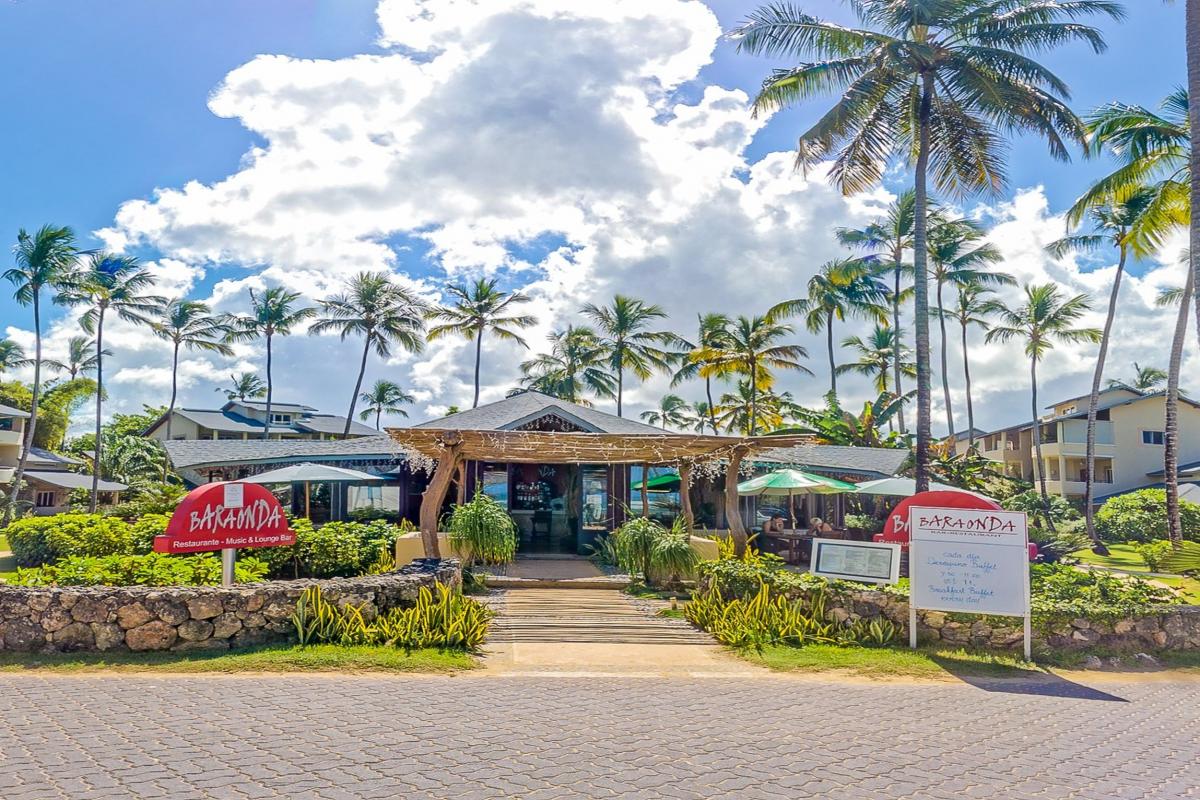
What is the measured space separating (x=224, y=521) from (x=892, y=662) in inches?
308

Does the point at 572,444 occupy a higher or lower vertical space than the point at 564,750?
higher

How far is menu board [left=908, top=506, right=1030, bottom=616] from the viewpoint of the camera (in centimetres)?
915

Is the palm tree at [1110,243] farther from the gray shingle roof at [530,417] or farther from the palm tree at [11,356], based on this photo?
the palm tree at [11,356]

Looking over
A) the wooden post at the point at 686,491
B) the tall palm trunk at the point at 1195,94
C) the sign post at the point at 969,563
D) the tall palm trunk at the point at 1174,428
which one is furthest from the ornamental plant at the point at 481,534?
the tall palm trunk at the point at 1174,428

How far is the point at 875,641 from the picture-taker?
9.62 meters

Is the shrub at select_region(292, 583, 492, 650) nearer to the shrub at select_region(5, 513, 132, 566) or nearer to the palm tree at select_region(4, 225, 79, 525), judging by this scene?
the shrub at select_region(5, 513, 132, 566)

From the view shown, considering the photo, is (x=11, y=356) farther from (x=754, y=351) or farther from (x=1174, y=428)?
(x=1174, y=428)

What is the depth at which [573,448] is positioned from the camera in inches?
559

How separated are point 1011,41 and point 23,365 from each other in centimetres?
5304

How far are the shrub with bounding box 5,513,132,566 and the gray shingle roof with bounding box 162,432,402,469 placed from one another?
3.44 m

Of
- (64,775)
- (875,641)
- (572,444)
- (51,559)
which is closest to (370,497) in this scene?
(51,559)

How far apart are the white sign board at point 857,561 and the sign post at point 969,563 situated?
58 centimetres

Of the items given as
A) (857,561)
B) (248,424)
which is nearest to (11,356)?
(248,424)

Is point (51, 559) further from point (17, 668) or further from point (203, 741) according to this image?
point (203, 741)
